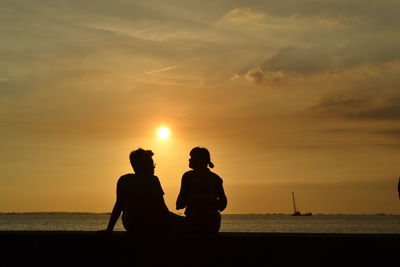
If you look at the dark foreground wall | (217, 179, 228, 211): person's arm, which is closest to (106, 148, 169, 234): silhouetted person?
(217, 179, 228, 211): person's arm

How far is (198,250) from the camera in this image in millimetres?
5699

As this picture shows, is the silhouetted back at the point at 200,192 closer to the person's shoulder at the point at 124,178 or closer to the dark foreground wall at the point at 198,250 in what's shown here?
the person's shoulder at the point at 124,178

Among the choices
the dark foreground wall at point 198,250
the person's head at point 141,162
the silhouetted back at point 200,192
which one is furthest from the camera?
the silhouetted back at point 200,192

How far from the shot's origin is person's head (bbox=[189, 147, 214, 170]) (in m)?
8.63

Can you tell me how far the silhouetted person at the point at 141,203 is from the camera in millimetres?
7621

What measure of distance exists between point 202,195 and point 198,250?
2819mm

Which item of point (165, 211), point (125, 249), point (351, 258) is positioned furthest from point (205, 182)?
point (351, 258)

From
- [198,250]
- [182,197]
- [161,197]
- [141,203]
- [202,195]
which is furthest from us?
[182,197]

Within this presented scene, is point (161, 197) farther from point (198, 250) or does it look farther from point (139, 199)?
point (198, 250)

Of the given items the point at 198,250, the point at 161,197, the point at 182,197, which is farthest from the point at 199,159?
the point at 198,250

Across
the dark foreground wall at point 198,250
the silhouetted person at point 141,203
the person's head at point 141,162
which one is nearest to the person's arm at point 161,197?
the silhouetted person at point 141,203

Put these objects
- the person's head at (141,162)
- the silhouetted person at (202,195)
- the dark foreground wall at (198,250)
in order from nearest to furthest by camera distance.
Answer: the dark foreground wall at (198,250), the person's head at (141,162), the silhouetted person at (202,195)

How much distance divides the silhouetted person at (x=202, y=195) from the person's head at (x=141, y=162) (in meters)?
0.75

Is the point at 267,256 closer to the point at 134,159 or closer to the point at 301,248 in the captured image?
the point at 301,248
